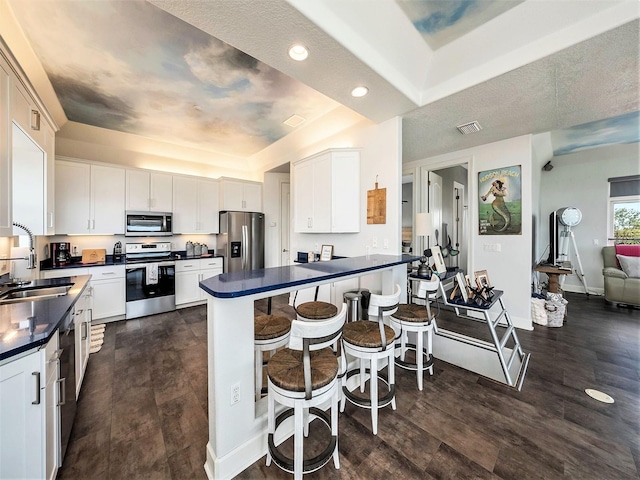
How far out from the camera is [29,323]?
1254 millimetres

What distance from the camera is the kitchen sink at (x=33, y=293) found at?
1.85 m

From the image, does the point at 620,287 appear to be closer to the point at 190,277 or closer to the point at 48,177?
the point at 190,277

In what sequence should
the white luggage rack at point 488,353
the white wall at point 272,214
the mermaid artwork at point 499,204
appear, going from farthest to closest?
the white wall at point 272,214
the mermaid artwork at point 499,204
the white luggage rack at point 488,353

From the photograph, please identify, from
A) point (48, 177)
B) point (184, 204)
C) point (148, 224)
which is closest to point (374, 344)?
point (48, 177)

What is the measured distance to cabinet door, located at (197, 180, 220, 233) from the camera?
485 centimetres

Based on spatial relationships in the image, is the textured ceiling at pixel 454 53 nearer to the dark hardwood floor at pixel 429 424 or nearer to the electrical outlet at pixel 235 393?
the electrical outlet at pixel 235 393

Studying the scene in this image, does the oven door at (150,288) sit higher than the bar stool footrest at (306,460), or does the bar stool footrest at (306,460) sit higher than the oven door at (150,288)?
the oven door at (150,288)

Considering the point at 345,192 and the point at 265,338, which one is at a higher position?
the point at 345,192

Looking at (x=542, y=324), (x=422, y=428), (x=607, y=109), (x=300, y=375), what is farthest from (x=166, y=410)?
(x=607, y=109)

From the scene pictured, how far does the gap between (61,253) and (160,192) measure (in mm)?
1635

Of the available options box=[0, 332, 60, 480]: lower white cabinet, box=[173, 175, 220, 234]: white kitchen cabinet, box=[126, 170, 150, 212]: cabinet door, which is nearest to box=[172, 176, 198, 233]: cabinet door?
box=[173, 175, 220, 234]: white kitchen cabinet

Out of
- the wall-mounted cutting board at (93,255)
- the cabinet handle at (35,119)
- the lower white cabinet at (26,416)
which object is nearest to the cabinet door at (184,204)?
the wall-mounted cutting board at (93,255)

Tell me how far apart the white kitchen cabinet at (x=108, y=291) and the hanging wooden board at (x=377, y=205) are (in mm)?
3891

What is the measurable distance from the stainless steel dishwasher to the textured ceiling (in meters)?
2.11
